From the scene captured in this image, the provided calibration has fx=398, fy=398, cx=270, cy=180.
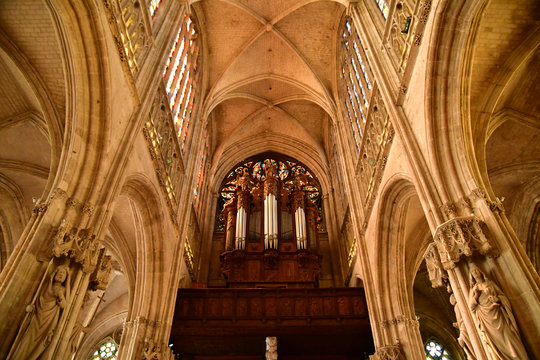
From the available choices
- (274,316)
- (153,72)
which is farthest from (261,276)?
(153,72)

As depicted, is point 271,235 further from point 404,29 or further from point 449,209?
point 449,209

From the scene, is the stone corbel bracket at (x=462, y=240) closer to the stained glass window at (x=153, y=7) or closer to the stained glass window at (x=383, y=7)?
the stained glass window at (x=383, y=7)

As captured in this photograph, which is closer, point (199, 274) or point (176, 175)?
point (176, 175)

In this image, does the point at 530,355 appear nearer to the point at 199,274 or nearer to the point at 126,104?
the point at 126,104

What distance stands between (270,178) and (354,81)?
20.0 ft

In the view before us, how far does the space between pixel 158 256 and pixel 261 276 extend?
453cm

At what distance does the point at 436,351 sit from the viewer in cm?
1486

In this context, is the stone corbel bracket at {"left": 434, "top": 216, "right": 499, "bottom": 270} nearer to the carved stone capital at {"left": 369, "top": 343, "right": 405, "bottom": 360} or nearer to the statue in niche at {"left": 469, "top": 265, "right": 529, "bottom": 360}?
the statue in niche at {"left": 469, "top": 265, "right": 529, "bottom": 360}

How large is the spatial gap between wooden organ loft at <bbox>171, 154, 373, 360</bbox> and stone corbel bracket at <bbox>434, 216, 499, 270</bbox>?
6.25 m

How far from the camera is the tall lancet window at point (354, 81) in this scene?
12371 mm

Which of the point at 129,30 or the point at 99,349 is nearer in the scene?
the point at 129,30

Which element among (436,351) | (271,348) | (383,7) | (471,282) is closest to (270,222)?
(271,348)

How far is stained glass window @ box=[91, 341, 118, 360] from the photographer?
14539 millimetres

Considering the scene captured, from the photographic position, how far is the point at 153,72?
9.47m
